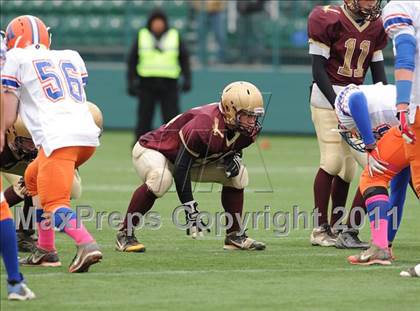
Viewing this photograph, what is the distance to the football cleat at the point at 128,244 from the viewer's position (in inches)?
319

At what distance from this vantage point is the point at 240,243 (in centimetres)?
831

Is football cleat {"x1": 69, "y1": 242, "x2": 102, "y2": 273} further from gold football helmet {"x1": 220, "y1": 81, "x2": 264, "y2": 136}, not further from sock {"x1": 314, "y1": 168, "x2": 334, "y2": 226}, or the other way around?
sock {"x1": 314, "y1": 168, "x2": 334, "y2": 226}

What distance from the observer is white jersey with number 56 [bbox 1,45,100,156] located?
6926mm

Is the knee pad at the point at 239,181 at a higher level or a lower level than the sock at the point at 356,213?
higher

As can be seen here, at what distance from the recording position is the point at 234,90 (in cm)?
786

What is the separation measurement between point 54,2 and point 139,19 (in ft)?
6.16

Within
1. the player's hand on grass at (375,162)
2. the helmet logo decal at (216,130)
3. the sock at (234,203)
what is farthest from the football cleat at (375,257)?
the helmet logo decal at (216,130)

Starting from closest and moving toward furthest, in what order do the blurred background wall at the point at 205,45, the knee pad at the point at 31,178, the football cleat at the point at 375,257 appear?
the knee pad at the point at 31,178
the football cleat at the point at 375,257
the blurred background wall at the point at 205,45

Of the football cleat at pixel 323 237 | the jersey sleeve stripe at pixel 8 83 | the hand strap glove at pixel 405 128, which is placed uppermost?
the jersey sleeve stripe at pixel 8 83

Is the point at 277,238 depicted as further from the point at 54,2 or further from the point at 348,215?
the point at 54,2

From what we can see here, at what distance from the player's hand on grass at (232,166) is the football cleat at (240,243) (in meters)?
0.49

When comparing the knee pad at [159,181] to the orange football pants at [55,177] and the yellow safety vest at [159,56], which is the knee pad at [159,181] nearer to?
the orange football pants at [55,177]

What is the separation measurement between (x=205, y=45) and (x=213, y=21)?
50cm

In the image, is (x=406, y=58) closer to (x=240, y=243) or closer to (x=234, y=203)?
(x=234, y=203)
